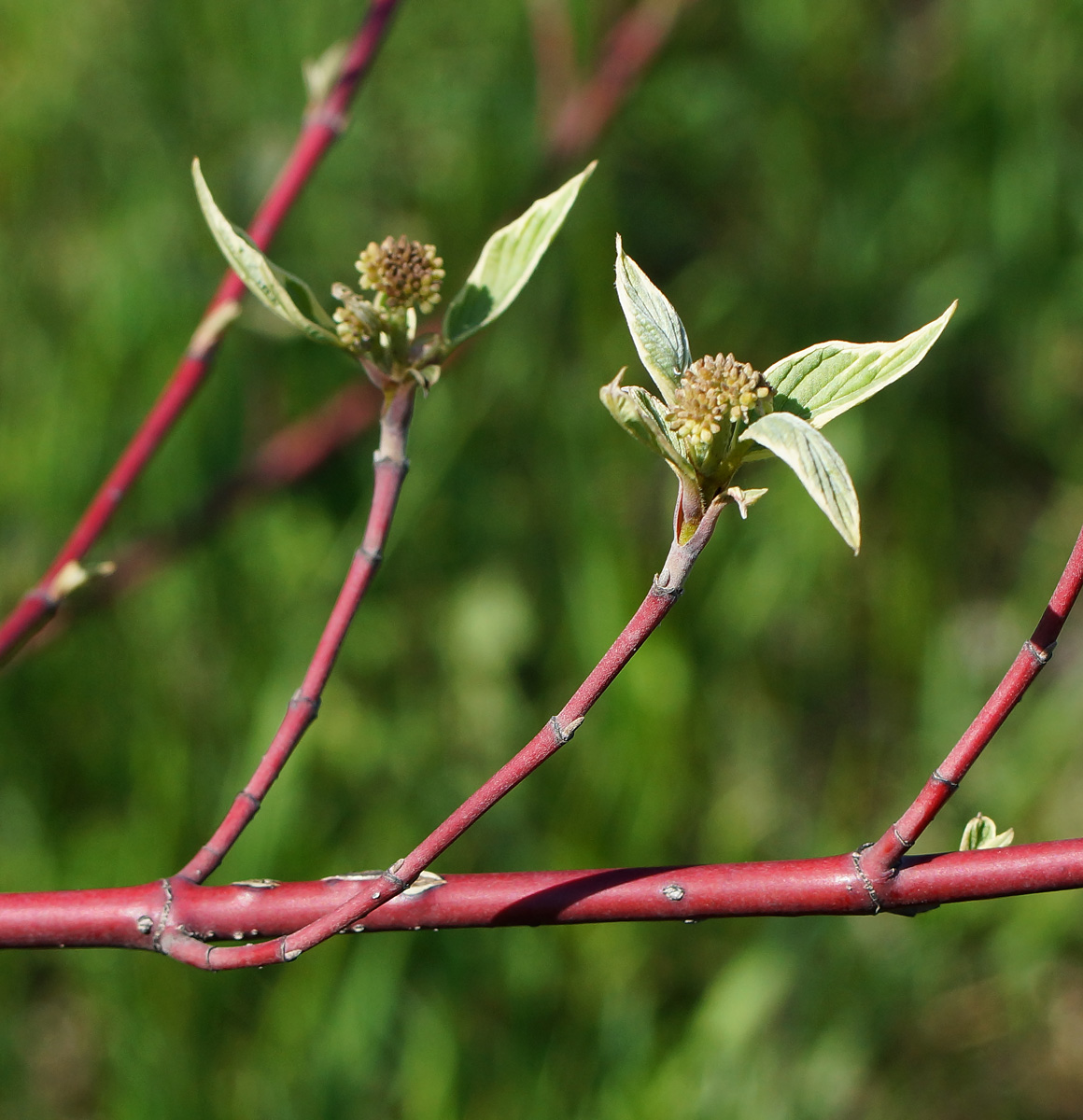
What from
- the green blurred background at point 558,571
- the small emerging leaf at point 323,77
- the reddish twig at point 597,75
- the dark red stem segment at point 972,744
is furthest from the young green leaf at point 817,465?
the reddish twig at point 597,75

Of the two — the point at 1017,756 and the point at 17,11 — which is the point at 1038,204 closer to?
the point at 1017,756

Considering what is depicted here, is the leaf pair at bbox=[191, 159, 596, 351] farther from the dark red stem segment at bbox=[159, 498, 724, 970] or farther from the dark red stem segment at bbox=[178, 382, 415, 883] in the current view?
the dark red stem segment at bbox=[159, 498, 724, 970]

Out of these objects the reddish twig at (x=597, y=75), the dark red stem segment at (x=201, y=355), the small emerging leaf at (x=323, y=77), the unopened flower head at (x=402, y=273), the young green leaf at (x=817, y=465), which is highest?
the reddish twig at (x=597, y=75)

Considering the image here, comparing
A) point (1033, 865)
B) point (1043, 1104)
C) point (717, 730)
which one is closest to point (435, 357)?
point (1033, 865)

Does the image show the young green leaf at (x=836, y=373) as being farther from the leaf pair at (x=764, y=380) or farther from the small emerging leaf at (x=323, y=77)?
the small emerging leaf at (x=323, y=77)

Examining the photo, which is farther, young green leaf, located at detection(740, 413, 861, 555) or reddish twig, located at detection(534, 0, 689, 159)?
reddish twig, located at detection(534, 0, 689, 159)

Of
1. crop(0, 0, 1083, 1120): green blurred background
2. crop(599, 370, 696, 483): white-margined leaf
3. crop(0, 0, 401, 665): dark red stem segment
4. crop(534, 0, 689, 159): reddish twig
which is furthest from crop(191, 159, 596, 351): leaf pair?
crop(534, 0, 689, 159): reddish twig
